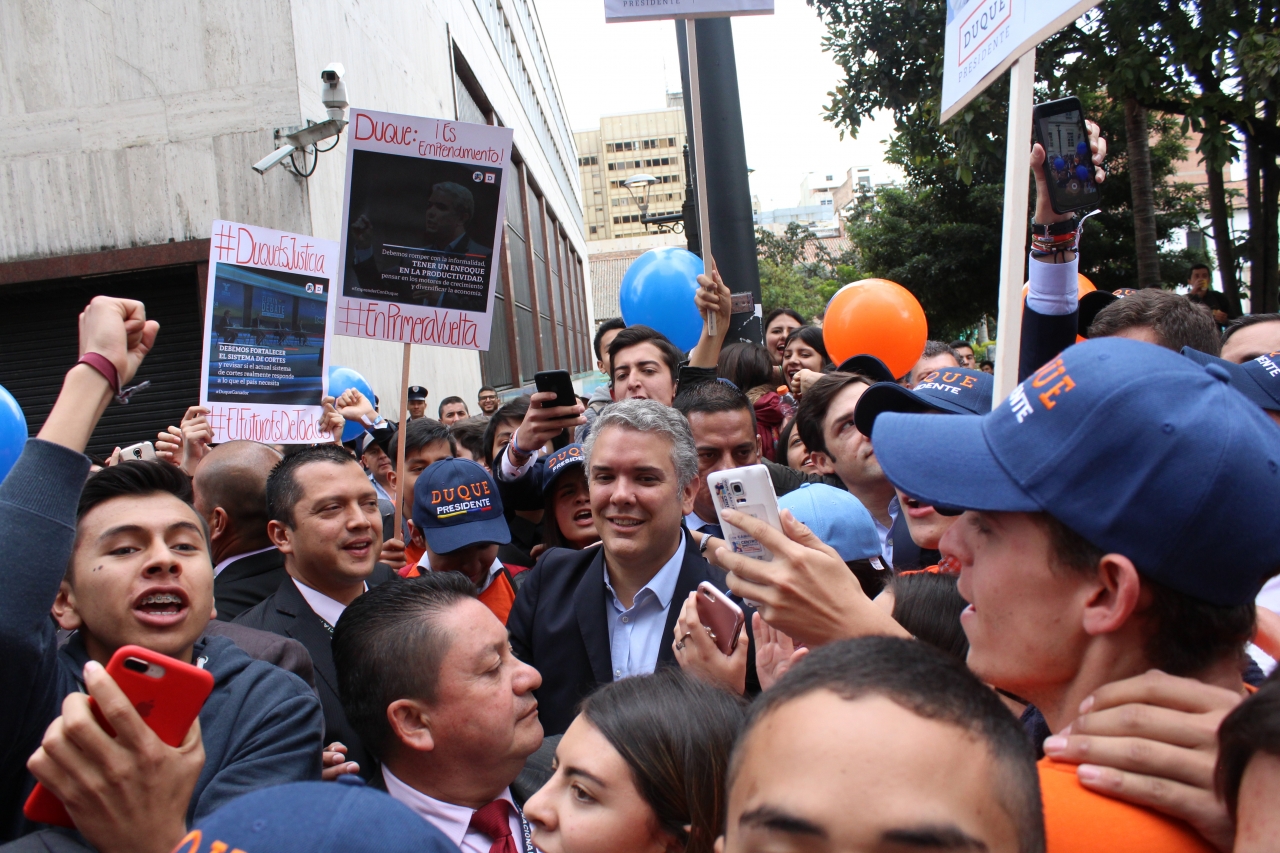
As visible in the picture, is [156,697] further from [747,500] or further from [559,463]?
[559,463]

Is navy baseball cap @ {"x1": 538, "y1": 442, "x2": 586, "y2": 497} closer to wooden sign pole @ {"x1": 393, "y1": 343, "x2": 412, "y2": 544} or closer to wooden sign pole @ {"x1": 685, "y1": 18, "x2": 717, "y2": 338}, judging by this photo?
wooden sign pole @ {"x1": 393, "y1": 343, "x2": 412, "y2": 544}

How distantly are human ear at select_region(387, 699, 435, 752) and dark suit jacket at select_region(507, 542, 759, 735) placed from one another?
0.56 meters

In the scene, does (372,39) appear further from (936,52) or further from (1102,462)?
(1102,462)

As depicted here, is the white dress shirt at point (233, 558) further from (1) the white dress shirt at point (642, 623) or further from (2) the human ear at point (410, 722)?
(2) the human ear at point (410, 722)

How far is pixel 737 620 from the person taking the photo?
2215 mm

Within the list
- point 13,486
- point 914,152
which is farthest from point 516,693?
point 914,152

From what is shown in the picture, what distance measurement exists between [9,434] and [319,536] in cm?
104

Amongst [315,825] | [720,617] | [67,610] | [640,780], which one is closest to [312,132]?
[67,610]

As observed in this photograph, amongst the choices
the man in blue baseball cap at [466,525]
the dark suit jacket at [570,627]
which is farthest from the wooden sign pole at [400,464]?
the dark suit jacket at [570,627]

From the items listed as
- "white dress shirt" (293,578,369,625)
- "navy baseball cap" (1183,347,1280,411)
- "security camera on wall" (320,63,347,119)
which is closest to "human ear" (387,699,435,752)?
"white dress shirt" (293,578,369,625)

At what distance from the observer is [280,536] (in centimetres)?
369

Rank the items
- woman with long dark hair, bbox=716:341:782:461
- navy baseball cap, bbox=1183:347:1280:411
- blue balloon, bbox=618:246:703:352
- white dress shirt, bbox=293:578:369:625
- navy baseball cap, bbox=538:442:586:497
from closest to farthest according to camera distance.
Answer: navy baseball cap, bbox=1183:347:1280:411 < white dress shirt, bbox=293:578:369:625 < navy baseball cap, bbox=538:442:586:497 < woman with long dark hair, bbox=716:341:782:461 < blue balloon, bbox=618:246:703:352

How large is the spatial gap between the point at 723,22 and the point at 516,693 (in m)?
5.55

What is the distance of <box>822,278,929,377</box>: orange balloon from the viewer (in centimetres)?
595
